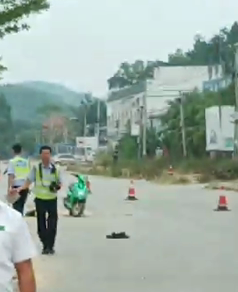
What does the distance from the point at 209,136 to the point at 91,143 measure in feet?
173

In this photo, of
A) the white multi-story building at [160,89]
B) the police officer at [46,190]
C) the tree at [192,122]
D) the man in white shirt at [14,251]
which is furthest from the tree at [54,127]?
the man in white shirt at [14,251]

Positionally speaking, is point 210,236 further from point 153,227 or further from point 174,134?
point 174,134

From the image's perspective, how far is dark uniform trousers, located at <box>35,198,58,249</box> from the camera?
47.5 ft

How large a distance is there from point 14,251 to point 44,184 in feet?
31.6

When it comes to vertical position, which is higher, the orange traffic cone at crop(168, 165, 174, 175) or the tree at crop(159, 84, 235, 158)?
the tree at crop(159, 84, 235, 158)

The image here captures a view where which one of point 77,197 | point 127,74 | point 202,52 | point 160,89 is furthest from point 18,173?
point 127,74

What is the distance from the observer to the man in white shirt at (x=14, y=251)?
458 cm

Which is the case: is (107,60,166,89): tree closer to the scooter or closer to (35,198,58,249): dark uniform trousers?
the scooter

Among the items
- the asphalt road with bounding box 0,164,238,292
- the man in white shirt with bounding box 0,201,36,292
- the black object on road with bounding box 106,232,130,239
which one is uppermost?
the man in white shirt with bounding box 0,201,36,292

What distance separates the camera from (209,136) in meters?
77.2

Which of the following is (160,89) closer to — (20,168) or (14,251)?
(20,168)

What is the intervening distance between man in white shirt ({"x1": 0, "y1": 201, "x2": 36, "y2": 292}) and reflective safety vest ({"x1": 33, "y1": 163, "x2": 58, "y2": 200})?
9.48m

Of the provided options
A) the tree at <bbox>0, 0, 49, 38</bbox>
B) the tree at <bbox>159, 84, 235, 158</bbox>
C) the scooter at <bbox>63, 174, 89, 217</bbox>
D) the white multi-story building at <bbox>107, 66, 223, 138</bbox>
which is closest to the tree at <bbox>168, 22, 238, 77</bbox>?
the white multi-story building at <bbox>107, 66, 223, 138</bbox>

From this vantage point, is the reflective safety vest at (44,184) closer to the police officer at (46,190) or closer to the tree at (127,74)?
the police officer at (46,190)
